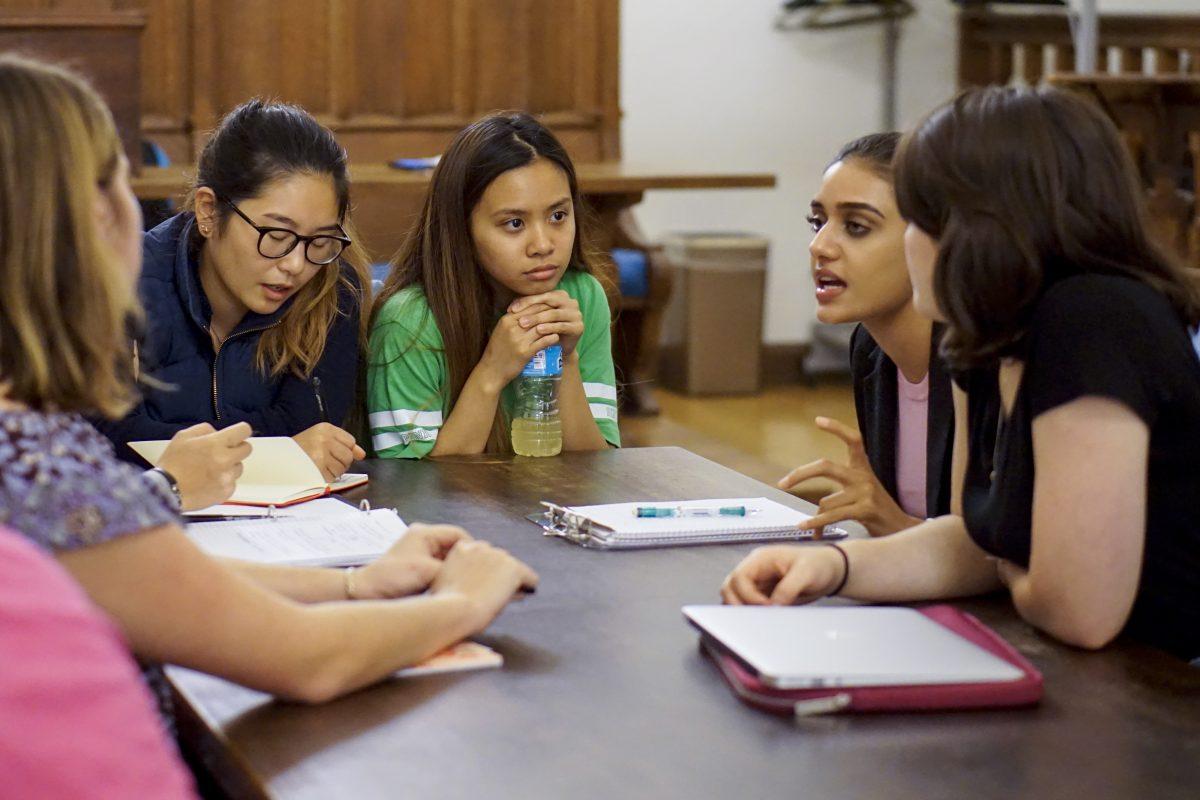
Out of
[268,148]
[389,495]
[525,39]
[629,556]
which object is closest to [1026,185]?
[629,556]

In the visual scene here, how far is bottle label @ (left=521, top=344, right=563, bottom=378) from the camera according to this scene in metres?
2.52

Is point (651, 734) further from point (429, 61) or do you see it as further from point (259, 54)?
point (429, 61)

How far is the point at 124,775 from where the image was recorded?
2.70 ft

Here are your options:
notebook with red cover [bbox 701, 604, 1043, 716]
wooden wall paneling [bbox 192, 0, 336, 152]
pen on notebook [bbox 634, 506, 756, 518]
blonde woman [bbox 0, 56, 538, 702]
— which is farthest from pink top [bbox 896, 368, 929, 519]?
wooden wall paneling [bbox 192, 0, 336, 152]

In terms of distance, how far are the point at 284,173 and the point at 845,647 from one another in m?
1.38

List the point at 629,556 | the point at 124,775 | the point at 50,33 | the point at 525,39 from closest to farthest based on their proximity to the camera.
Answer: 1. the point at 124,775
2. the point at 629,556
3. the point at 50,33
4. the point at 525,39

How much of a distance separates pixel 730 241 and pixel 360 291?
3626 millimetres

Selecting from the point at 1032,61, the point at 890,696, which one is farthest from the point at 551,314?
the point at 1032,61

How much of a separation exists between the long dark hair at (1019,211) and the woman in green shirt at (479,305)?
111 cm

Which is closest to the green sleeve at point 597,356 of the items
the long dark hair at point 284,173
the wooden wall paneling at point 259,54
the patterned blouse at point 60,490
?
the long dark hair at point 284,173

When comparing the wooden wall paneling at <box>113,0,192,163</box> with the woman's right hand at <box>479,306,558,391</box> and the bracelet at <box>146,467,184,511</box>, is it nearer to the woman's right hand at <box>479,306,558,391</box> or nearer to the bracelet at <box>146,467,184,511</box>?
the woman's right hand at <box>479,306,558,391</box>

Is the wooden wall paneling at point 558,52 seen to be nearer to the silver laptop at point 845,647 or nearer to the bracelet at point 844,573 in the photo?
the bracelet at point 844,573

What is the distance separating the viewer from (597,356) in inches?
110

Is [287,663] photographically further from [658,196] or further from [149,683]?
[658,196]
